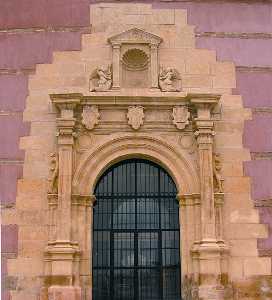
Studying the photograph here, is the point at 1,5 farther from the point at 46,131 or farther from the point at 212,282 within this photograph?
the point at 212,282

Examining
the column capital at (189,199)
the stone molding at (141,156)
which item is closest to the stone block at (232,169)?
the stone molding at (141,156)

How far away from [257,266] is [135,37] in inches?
199

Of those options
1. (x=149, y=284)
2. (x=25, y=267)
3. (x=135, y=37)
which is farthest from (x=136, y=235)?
(x=135, y=37)

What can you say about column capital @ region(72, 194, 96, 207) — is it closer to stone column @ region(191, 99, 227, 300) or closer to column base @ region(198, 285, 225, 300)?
stone column @ region(191, 99, 227, 300)

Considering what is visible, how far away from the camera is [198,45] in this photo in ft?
41.3

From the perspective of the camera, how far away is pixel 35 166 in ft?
38.8

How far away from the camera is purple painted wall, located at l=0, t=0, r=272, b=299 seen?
39.4ft

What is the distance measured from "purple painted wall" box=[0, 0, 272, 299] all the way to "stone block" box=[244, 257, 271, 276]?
965mm

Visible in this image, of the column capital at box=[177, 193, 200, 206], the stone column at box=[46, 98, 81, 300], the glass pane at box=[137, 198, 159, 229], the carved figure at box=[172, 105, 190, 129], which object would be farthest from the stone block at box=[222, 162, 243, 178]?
the stone column at box=[46, 98, 81, 300]

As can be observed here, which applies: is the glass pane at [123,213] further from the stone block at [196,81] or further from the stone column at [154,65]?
the stone block at [196,81]

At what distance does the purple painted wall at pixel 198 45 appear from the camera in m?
12.0

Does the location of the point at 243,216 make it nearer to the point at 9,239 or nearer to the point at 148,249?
the point at 148,249

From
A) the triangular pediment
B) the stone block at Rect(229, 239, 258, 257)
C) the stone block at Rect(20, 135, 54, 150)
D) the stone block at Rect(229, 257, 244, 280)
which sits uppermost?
the triangular pediment

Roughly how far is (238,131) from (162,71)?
1.92 metres
